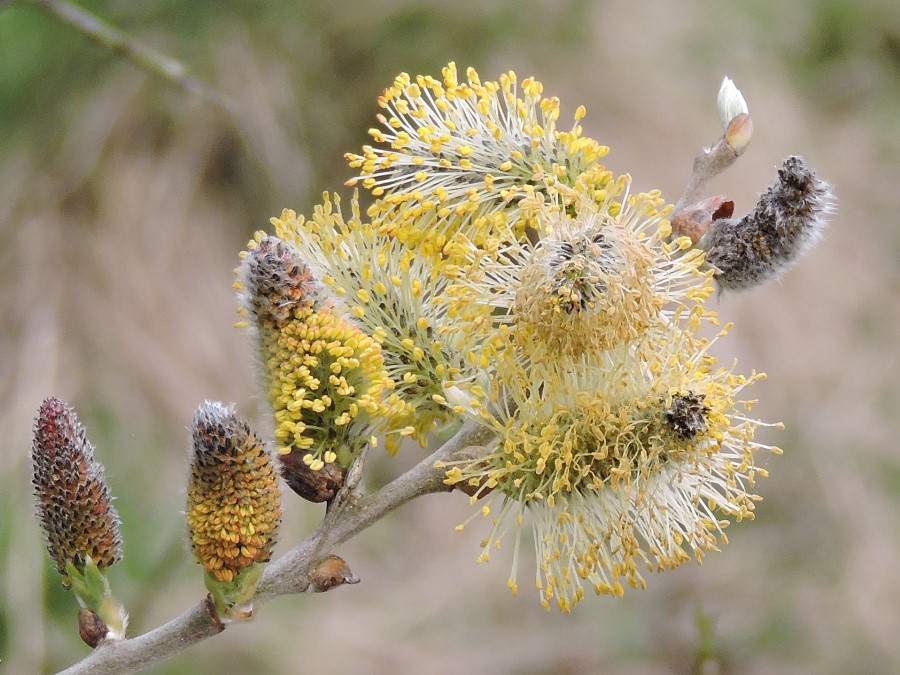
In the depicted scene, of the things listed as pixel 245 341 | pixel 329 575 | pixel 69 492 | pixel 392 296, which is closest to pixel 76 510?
pixel 69 492

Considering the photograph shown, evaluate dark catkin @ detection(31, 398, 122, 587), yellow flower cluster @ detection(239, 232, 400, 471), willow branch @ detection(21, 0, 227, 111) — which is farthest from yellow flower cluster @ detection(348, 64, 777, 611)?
willow branch @ detection(21, 0, 227, 111)

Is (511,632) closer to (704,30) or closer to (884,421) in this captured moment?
(884,421)

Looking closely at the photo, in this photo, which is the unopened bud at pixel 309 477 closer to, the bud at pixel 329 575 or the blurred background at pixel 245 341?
the bud at pixel 329 575

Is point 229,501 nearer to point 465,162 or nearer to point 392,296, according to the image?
point 392,296

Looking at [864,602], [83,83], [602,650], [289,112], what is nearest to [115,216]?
[83,83]

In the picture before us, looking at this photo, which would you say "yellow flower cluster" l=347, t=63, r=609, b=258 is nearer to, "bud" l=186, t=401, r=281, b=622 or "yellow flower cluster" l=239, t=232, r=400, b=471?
"yellow flower cluster" l=239, t=232, r=400, b=471

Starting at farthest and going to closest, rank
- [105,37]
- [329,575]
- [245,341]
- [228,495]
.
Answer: [245,341] → [105,37] → [329,575] → [228,495]

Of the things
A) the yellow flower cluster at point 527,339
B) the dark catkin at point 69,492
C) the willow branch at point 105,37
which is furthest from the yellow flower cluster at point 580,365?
the willow branch at point 105,37
